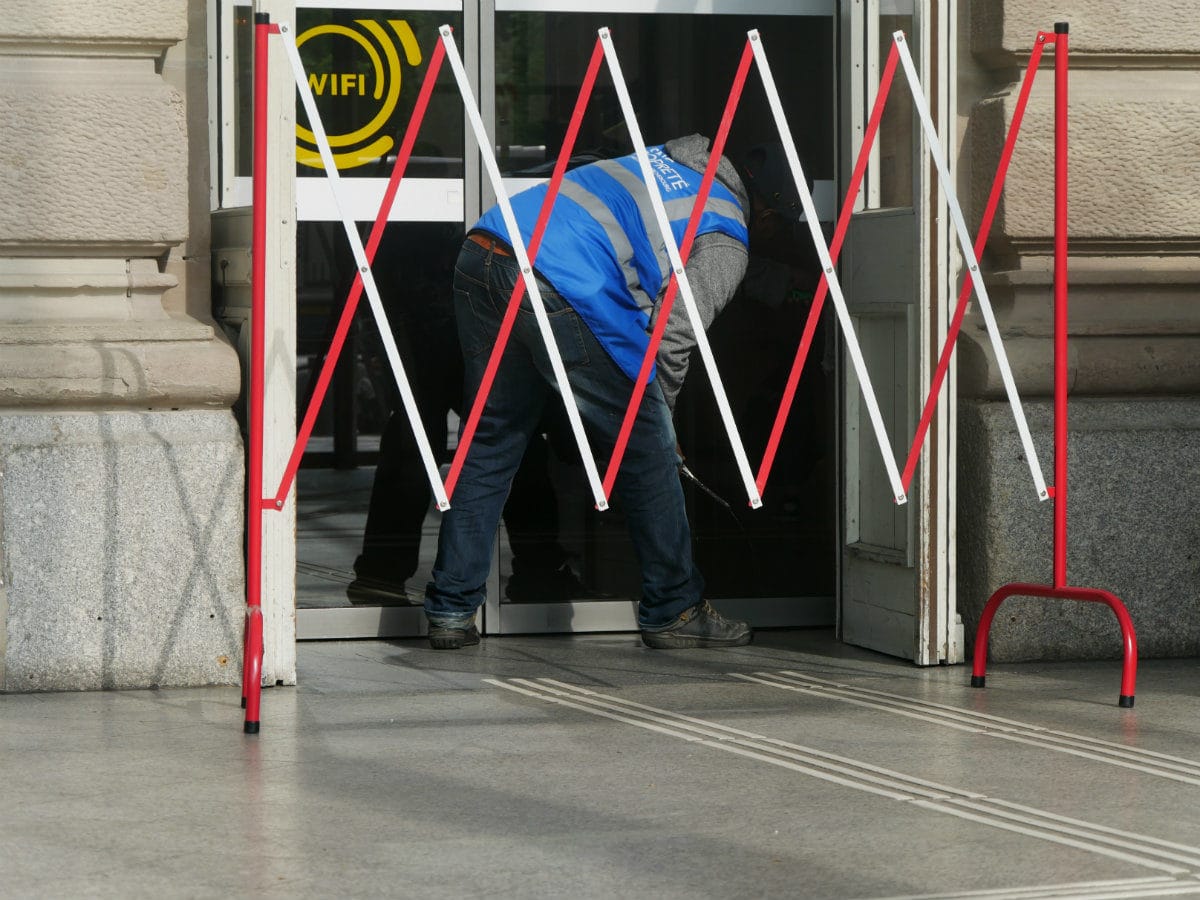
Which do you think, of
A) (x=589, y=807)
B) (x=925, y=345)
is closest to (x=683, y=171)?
(x=925, y=345)

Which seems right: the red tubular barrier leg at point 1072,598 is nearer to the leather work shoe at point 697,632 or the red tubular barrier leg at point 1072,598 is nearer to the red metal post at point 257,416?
the leather work shoe at point 697,632

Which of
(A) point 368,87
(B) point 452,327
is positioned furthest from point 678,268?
(A) point 368,87

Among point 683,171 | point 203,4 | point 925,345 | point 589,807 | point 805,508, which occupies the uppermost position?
point 203,4

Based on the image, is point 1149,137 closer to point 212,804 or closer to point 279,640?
point 279,640

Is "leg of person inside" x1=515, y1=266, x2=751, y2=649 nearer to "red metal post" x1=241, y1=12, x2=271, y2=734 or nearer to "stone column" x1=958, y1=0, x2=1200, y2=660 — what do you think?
"stone column" x1=958, y1=0, x2=1200, y2=660

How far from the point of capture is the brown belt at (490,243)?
5.47 metres

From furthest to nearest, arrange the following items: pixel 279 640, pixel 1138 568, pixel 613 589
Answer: pixel 613 589 < pixel 1138 568 < pixel 279 640

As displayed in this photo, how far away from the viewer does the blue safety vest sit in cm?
548

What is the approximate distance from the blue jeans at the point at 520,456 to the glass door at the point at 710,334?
32cm

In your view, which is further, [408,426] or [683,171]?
[408,426]

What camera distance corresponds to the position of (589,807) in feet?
12.8

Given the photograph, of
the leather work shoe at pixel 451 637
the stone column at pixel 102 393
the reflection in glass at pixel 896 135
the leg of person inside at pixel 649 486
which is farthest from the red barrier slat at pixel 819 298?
the stone column at pixel 102 393

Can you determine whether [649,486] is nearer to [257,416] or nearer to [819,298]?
[819,298]

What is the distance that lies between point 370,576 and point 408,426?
0.49 metres
